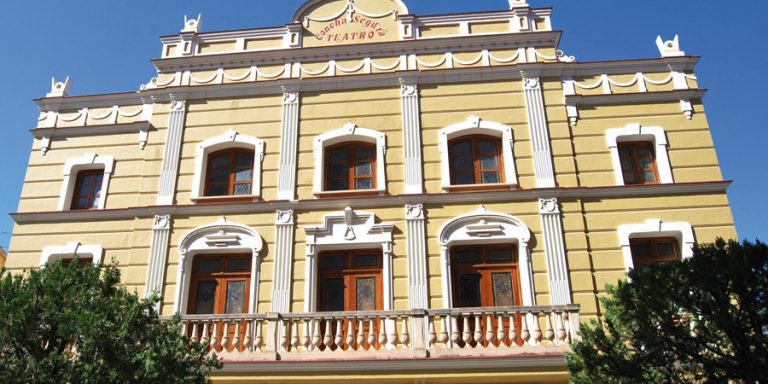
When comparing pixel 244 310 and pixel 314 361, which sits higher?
pixel 244 310

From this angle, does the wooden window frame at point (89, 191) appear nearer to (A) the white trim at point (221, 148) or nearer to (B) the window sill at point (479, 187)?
(A) the white trim at point (221, 148)

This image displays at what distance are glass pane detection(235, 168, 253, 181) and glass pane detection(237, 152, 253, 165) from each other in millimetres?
217

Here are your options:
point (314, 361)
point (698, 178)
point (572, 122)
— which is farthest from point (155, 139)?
point (698, 178)

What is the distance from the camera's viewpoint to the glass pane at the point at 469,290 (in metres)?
→ 14.2

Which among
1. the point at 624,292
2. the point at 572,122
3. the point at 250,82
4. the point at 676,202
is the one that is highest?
the point at 250,82

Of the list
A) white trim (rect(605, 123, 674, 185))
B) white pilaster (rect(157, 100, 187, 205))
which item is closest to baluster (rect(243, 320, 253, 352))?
white pilaster (rect(157, 100, 187, 205))

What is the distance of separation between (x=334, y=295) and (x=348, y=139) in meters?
4.07

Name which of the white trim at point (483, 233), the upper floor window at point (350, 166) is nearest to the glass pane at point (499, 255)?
the white trim at point (483, 233)

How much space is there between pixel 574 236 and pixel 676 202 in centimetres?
259

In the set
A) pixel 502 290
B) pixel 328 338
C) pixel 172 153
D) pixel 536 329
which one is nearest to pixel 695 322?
pixel 536 329

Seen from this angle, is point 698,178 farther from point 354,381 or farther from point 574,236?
point 354,381

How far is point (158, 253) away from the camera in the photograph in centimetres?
1513

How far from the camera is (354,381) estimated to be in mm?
12688

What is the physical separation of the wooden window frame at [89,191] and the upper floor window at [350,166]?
5.94 meters
